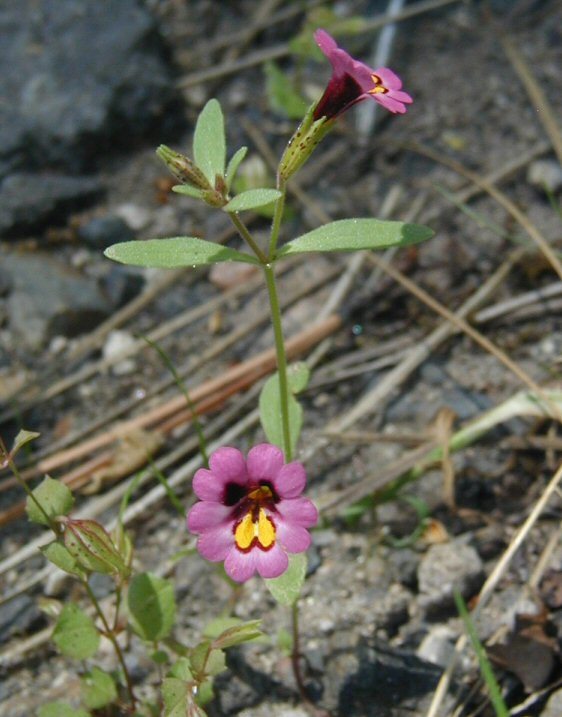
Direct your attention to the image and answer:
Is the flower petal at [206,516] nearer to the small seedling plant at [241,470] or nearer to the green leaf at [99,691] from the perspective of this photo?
the small seedling plant at [241,470]

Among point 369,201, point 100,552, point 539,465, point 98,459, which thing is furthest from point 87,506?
point 369,201

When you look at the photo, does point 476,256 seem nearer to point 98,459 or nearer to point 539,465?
point 539,465

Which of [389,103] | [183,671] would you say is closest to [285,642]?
[183,671]

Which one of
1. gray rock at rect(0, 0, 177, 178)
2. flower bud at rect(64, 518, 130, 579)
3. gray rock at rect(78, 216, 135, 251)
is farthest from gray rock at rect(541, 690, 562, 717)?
gray rock at rect(0, 0, 177, 178)

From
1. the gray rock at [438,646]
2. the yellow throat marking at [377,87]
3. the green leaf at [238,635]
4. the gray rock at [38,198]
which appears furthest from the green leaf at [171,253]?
the gray rock at [38,198]

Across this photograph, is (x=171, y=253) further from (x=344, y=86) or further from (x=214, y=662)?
(x=214, y=662)

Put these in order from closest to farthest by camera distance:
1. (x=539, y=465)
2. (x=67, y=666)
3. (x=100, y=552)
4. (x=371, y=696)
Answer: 1. (x=100, y=552)
2. (x=371, y=696)
3. (x=67, y=666)
4. (x=539, y=465)
